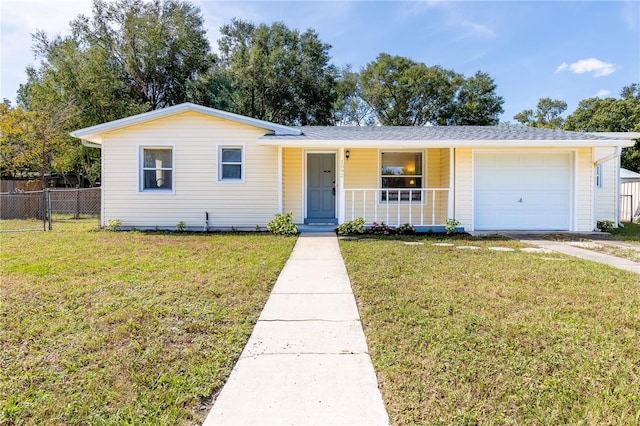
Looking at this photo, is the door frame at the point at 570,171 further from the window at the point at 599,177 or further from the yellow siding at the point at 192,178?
the yellow siding at the point at 192,178

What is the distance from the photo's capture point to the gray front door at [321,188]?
10484 mm

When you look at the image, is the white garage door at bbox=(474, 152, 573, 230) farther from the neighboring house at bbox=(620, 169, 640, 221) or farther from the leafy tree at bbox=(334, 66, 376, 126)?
the leafy tree at bbox=(334, 66, 376, 126)

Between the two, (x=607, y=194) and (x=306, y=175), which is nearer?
(x=306, y=175)

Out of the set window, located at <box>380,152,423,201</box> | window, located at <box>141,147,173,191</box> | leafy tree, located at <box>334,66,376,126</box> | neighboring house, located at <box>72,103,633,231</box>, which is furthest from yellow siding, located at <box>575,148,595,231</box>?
leafy tree, located at <box>334,66,376,126</box>

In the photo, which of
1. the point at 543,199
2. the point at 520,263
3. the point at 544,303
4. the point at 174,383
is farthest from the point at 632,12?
the point at 174,383

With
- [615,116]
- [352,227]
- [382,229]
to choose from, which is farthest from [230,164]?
[615,116]

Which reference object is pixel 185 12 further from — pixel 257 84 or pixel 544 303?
pixel 544 303

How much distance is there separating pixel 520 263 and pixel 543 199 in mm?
4943

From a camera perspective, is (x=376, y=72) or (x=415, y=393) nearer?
(x=415, y=393)

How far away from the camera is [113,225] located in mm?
9367

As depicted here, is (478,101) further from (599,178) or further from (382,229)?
(382,229)

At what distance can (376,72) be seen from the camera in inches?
1018

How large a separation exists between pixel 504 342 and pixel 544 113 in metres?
43.1

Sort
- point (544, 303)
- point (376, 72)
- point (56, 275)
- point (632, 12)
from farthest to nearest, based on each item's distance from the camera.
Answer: point (376, 72) → point (632, 12) → point (56, 275) → point (544, 303)
